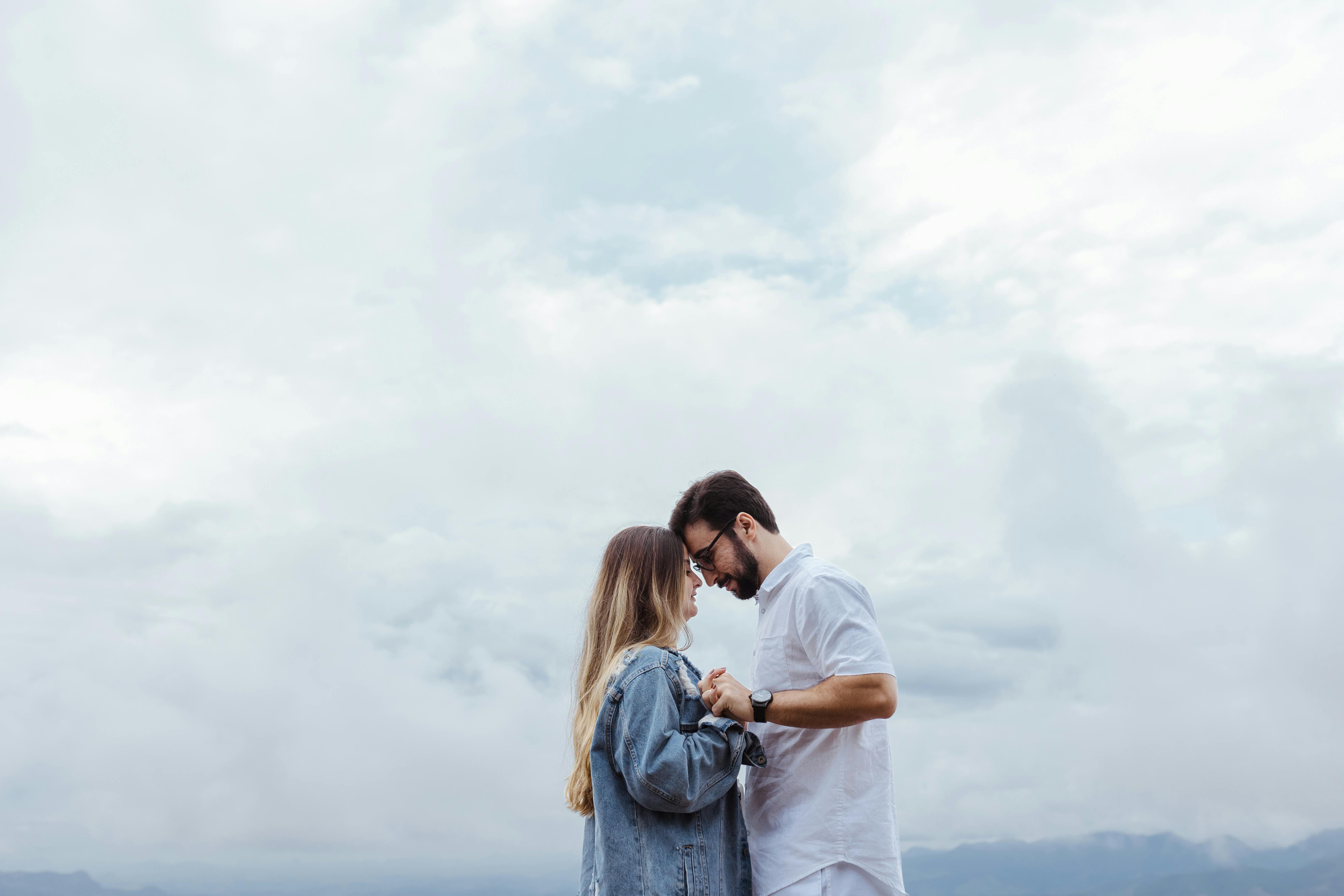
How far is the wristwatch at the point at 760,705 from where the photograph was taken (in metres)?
5.88

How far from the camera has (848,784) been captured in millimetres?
5879

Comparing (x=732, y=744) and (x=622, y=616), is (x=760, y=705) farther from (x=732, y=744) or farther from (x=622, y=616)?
(x=622, y=616)

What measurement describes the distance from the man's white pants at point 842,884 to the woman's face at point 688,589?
1.68m

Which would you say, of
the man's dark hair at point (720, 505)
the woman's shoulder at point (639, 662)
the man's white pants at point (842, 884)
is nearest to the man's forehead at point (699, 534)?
the man's dark hair at point (720, 505)

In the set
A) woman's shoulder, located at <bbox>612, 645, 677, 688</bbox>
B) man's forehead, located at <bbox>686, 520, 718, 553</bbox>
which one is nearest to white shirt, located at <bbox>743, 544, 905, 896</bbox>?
man's forehead, located at <bbox>686, 520, 718, 553</bbox>

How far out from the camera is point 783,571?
6.50 meters

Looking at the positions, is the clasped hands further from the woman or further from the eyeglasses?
the eyeglasses

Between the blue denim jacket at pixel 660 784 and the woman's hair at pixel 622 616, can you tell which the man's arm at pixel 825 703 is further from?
the woman's hair at pixel 622 616

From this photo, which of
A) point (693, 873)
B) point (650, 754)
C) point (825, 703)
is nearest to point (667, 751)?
point (650, 754)

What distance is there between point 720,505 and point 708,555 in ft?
1.12

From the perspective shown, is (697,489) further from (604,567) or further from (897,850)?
(897,850)

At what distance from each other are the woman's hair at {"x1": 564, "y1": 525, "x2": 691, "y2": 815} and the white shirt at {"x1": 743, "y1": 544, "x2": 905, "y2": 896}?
2.24ft

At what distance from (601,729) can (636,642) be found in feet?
1.87

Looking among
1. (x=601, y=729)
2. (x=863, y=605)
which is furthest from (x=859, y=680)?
(x=601, y=729)
